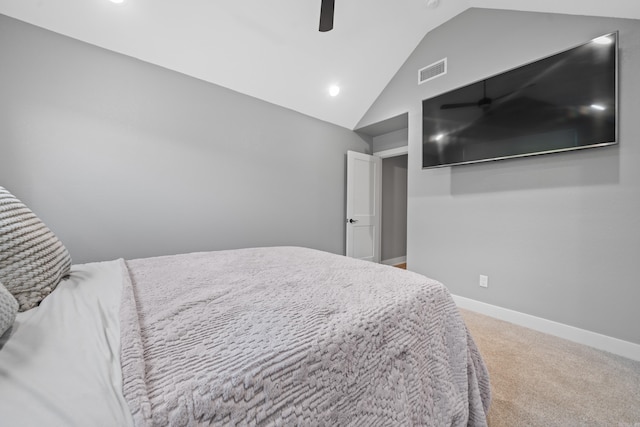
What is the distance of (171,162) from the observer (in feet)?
7.98

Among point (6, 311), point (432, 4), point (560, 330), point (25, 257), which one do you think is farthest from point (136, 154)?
point (560, 330)

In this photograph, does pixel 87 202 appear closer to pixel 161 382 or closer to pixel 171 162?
pixel 171 162

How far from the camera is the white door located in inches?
148

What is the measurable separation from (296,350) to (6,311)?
0.66m

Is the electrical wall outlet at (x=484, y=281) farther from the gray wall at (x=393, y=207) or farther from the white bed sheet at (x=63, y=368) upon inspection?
the white bed sheet at (x=63, y=368)

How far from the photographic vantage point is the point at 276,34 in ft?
8.19

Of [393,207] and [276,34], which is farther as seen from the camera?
[393,207]

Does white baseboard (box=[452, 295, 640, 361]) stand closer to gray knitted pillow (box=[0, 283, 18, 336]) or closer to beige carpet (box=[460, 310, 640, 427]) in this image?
beige carpet (box=[460, 310, 640, 427])

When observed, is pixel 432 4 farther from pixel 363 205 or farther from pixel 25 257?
pixel 25 257

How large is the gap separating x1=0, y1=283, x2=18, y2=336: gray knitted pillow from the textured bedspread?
0.20 meters

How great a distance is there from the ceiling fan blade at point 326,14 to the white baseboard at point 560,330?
289 centimetres

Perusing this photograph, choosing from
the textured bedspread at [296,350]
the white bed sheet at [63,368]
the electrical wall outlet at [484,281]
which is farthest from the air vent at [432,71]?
the white bed sheet at [63,368]

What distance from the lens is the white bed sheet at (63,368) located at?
0.36 meters

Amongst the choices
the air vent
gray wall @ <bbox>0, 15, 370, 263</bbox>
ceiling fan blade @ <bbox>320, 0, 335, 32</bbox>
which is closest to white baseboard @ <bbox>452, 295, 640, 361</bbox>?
gray wall @ <bbox>0, 15, 370, 263</bbox>
